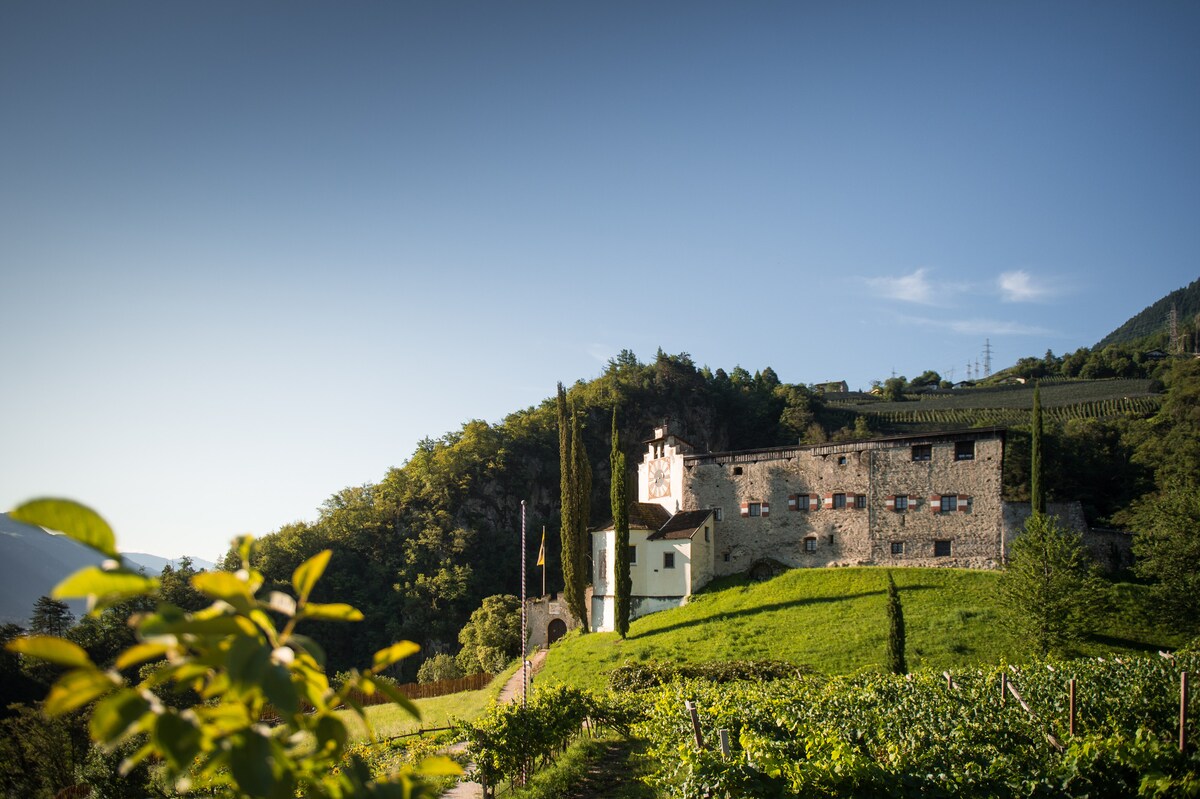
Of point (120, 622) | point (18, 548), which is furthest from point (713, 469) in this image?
point (18, 548)

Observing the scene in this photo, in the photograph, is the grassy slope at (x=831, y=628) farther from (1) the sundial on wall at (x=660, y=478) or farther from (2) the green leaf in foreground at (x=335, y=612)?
(2) the green leaf in foreground at (x=335, y=612)

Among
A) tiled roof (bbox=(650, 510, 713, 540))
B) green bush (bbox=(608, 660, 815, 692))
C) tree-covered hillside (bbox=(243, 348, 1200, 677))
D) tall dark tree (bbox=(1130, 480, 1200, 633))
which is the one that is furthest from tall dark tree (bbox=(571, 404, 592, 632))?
tall dark tree (bbox=(1130, 480, 1200, 633))

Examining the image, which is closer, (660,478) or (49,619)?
(49,619)

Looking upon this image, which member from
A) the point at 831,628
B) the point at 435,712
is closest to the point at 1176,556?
the point at 831,628

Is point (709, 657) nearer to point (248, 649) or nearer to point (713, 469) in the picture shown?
point (713, 469)

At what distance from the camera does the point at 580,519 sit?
3875 centimetres

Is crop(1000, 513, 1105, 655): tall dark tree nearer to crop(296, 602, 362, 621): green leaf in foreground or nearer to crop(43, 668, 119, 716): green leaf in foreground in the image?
crop(296, 602, 362, 621): green leaf in foreground

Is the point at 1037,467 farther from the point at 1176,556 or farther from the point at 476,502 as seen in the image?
the point at 476,502

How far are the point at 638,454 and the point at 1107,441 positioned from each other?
34.5m

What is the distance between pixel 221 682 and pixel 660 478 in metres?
43.9

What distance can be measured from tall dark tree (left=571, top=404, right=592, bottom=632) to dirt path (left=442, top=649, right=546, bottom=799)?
3037 millimetres

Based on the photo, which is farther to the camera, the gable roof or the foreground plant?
the gable roof

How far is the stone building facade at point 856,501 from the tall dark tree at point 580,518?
582 centimetres

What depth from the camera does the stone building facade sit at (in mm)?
34781
